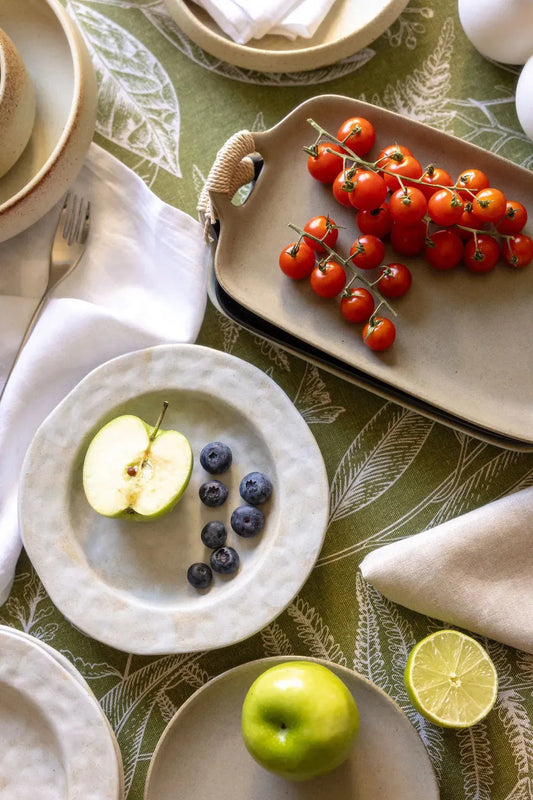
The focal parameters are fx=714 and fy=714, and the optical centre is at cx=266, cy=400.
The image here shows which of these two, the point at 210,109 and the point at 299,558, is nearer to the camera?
the point at 299,558

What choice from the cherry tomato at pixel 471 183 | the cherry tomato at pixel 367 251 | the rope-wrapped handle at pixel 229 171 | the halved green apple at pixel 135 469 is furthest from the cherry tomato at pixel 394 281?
the halved green apple at pixel 135 469

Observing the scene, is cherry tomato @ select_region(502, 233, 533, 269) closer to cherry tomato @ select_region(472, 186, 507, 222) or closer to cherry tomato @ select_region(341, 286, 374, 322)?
cherry tomato @ select_region(472, 186, 507, 222)

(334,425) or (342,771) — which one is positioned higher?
(334,425)

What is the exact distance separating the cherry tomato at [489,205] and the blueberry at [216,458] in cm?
47

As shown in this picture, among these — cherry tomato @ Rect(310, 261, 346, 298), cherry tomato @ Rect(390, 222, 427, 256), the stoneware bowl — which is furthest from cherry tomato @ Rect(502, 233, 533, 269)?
the stoneware bowl

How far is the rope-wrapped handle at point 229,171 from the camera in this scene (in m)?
0.95

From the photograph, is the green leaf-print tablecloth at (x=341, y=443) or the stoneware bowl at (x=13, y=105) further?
the green leaf-print tablecloth at (x=341, y=443)

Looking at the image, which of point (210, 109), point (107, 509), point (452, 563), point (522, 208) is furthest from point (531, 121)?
point (107, 509)

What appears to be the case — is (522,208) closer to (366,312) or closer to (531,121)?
(531,121)

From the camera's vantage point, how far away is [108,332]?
103 centimetres

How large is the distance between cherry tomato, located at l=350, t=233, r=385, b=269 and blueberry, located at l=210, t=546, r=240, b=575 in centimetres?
44

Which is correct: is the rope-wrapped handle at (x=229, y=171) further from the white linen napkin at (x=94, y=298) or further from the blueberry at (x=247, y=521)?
the blueberry at (x=247, y=521)

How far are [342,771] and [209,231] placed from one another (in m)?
0.76

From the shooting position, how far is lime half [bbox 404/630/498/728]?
3.08 feet
